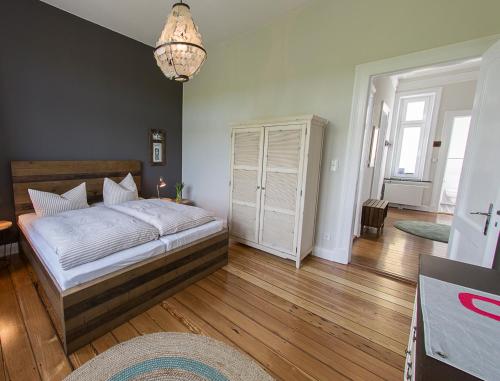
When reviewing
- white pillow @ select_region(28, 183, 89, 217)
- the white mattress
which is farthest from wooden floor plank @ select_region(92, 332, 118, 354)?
white pillow @ select_region(28, 183, 89, 217)

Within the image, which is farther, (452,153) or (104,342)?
(452,153)

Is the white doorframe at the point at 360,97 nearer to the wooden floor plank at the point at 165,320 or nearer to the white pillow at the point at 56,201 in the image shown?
the wooden floor plank at the point at 165,320

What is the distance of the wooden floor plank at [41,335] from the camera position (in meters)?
1.37

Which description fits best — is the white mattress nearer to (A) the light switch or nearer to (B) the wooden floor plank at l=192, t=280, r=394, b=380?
(B) the wooden floor plank at l=192, t=280, r=394, b=380

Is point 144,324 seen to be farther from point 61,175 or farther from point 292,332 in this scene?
point 61,175

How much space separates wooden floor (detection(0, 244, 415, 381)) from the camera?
1.45 meters

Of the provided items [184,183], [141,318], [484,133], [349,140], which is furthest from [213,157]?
[484,133]

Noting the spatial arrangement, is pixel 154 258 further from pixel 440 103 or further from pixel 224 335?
pixel 440 103

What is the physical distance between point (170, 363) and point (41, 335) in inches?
39.0

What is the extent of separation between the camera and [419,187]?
576 centimetres

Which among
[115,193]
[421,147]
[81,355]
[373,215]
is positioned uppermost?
[421,147]

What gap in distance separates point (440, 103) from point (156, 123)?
649cm

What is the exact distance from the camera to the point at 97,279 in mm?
1603

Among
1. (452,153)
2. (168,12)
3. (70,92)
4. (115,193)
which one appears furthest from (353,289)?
(452,153)
